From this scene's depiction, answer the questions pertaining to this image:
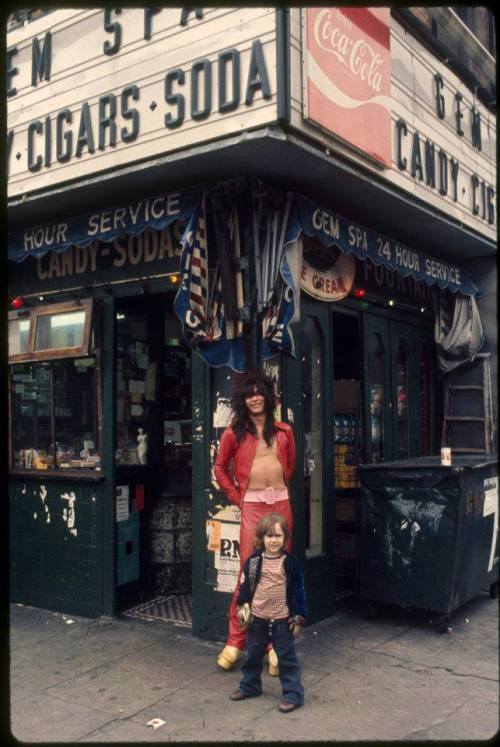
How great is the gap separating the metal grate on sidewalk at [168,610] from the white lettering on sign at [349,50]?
482 cm

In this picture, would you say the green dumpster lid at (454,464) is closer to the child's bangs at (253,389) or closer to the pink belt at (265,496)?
the pink belt at (265,496)

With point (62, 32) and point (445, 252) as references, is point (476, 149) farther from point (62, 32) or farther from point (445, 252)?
point (62, 32)

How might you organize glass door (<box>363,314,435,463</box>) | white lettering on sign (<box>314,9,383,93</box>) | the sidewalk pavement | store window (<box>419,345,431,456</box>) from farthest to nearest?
store window (<box>419,345,431,456</box>) → glass door (<box>363,314,435,463</box>) → white lettering on sign (<box>314,9,383,93</box>) → the sidewalk pavement

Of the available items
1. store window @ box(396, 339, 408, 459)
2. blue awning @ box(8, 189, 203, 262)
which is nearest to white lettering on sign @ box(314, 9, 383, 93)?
blue awning @ box(8, 189, 203, 262)

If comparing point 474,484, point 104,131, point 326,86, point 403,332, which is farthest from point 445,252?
point 104,131

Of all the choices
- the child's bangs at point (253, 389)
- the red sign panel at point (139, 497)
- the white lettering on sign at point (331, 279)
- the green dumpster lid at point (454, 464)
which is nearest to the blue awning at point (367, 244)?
the white lettering on sign at point (331, 279)

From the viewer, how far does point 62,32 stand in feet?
19.5

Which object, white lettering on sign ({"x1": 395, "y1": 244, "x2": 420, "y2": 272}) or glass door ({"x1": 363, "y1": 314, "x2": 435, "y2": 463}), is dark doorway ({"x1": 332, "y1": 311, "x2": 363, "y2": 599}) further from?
white lettering on sign ({"x1": 395, "y1": 244, "x2": 420, "y2": 272})

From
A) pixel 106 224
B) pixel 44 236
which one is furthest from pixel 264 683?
pixel 44 236

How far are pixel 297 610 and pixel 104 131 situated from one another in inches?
154

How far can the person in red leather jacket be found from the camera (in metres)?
5.04

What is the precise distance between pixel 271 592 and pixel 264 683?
867 mm

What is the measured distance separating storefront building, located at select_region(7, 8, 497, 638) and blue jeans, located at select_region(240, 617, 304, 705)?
3.86 feet

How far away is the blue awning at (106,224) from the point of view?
552cm
